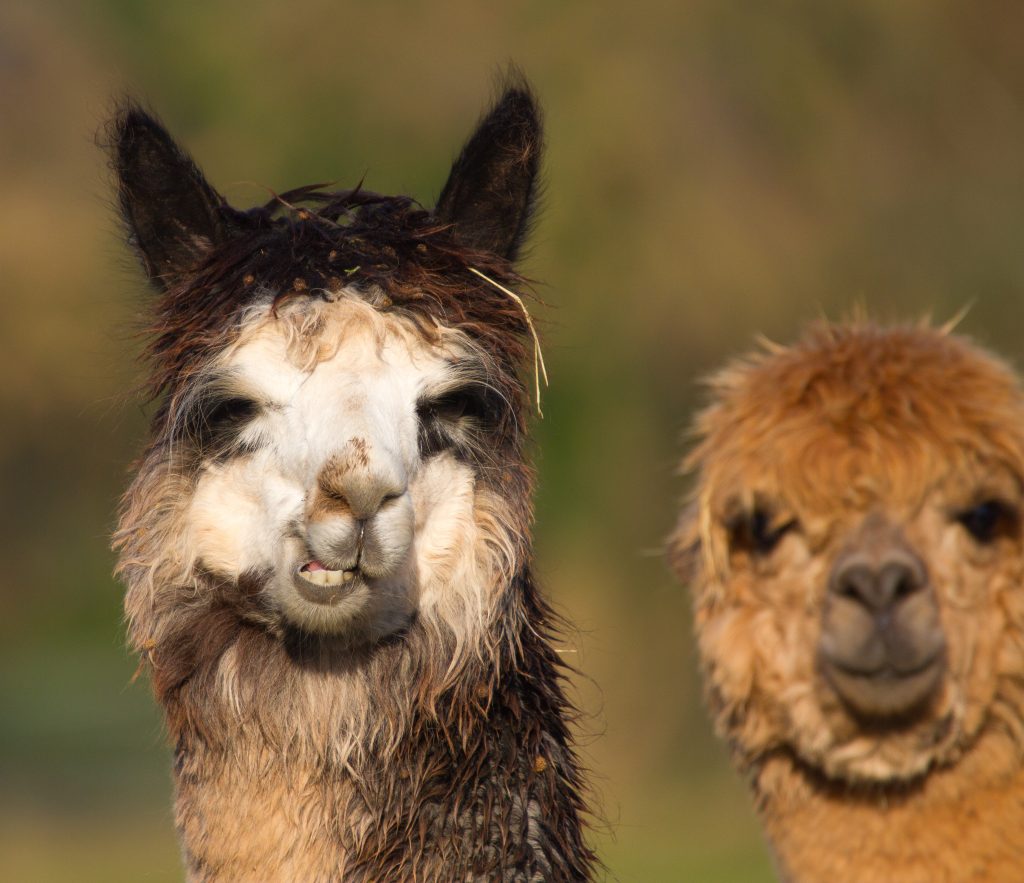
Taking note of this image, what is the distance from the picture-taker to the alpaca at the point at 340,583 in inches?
117

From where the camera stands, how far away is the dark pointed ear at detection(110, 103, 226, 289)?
10.8 feet

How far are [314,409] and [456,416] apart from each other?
382mm

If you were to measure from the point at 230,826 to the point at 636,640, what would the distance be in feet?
27.3

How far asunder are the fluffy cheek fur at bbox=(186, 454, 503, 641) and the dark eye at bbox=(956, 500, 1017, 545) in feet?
3.52

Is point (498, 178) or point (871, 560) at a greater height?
point (498, 178)

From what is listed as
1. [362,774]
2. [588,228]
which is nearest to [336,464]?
[362,774]

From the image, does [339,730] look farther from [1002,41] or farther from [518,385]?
[1002,41]

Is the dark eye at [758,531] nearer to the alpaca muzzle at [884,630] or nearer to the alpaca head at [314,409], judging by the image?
the alpaca muzzle at [884,630]

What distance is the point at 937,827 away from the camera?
2330mm

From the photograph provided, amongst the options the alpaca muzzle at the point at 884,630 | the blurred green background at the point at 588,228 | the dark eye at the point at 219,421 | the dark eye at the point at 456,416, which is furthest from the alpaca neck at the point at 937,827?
the blurred green background at the point at 588,228

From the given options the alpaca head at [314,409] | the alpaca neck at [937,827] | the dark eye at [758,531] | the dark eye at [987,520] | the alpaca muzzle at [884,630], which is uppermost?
the alpaca head at [314,409]

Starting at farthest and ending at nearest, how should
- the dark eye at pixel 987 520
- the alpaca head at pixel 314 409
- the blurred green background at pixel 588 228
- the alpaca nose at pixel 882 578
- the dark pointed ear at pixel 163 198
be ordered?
the blurred green background at pixel 588 228 → the dark pointed ear at pixel 163 198 → the alpaca head at pixel 314 409 → the dark eye at pixel 987 520 → the alpaca nose at pixel 882 578

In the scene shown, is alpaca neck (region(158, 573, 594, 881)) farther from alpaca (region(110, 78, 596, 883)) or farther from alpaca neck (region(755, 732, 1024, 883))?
alpaca neck (region(755, 732, 1024, 883))

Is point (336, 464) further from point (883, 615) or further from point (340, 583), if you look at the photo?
point (883, 615)
